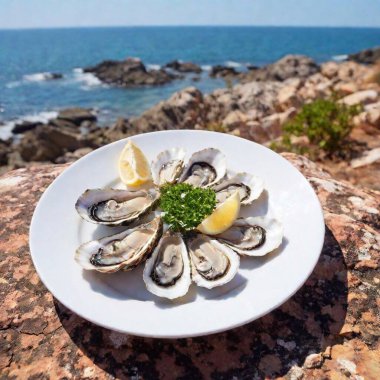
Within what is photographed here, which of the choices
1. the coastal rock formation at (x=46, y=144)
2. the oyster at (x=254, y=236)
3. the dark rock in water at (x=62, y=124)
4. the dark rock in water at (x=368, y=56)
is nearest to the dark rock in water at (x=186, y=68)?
the dark rock in water at (x=368, y=56)

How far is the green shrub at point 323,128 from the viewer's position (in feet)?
16.1

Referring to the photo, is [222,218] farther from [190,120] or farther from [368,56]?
[368,56]

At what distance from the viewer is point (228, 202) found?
1.88 meters

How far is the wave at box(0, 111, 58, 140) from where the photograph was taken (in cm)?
1668

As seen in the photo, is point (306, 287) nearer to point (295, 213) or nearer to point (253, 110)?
point (295, 213)

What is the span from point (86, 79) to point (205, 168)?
114ft

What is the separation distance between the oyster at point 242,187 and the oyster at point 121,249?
468 mm

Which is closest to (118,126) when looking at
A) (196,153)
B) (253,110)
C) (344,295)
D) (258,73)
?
(253,110)

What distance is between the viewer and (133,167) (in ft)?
7.46

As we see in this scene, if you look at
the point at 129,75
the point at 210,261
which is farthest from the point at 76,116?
the point at 210,261

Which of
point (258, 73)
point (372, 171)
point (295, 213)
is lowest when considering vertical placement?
point (258, 73)

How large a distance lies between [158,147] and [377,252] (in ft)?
4.96

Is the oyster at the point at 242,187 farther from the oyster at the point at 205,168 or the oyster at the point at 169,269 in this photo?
the oyster at the point at 169,269

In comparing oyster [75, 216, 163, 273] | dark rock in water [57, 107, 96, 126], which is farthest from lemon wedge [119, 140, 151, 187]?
dark rock in water [57, 107, 96, 126]
